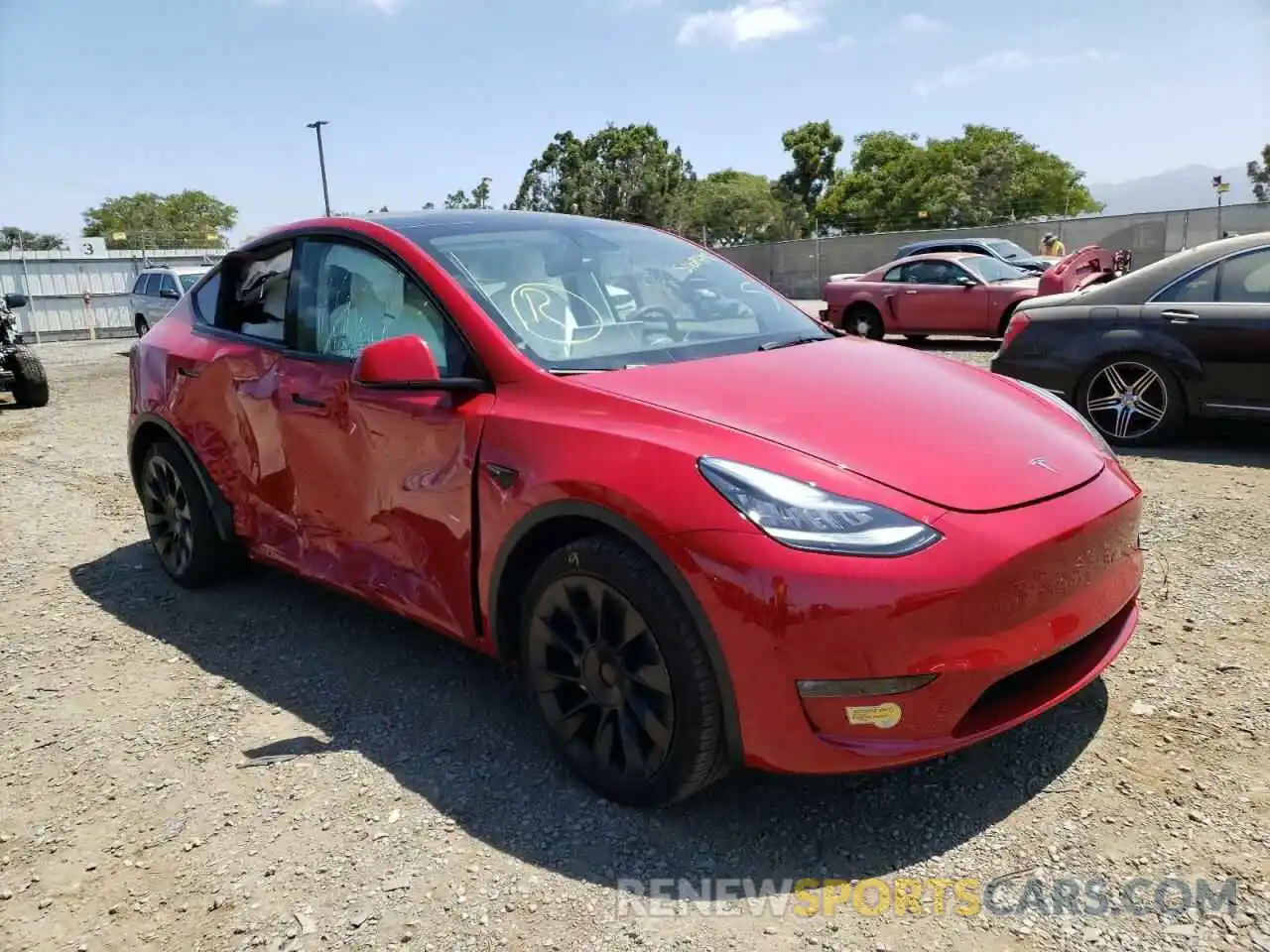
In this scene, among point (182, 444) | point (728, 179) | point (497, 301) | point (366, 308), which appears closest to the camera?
point (497, 301)

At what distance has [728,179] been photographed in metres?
106

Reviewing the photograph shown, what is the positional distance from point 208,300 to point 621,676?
299 centimetres

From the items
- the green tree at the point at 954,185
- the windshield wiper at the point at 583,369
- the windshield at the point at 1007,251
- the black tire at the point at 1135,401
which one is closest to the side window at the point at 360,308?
the windshield wiper at the point at 583,369

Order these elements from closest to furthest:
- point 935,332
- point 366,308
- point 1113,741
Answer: point 1113,741 → point 366,308 → point 935,332

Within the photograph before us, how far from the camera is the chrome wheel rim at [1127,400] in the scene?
241 inches

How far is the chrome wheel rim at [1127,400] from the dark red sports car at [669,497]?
360 cm

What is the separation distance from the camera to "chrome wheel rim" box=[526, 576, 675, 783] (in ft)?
7.82

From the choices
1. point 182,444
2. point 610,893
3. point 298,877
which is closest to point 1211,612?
point 610,893

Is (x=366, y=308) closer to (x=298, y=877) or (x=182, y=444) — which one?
(x=182, y=444)

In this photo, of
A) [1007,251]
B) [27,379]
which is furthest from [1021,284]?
[27,379]

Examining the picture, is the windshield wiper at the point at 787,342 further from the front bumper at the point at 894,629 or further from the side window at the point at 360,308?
the front bumper at the point at 894,629

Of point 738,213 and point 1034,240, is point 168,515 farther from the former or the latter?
point 738,213

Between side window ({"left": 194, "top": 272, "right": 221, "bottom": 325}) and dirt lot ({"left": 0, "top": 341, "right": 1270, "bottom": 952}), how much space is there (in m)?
1.45

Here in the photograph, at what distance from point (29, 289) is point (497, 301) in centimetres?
2839
